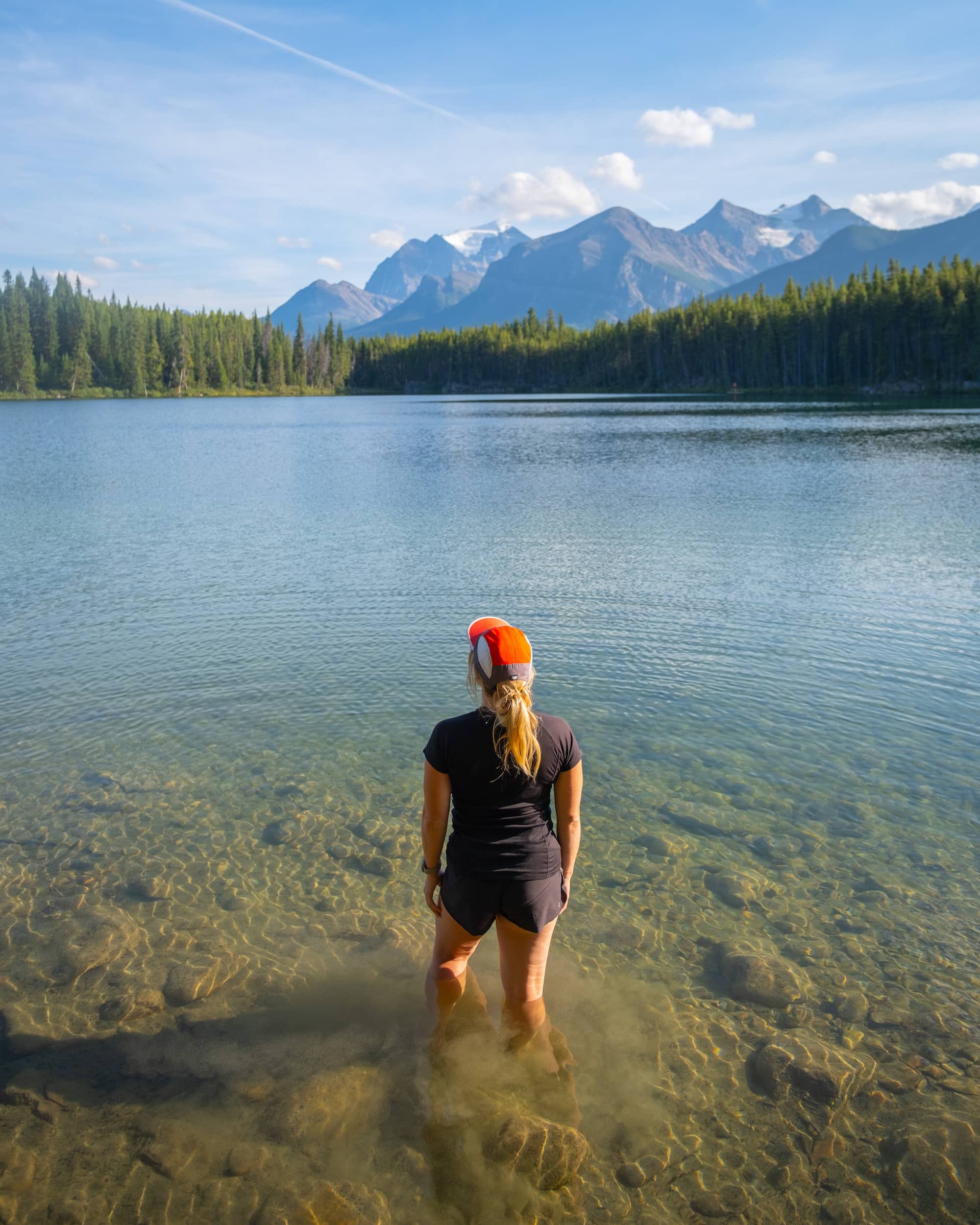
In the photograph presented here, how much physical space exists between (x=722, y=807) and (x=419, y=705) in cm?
551

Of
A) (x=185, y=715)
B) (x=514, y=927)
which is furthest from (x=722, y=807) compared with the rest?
(x=185, y=715)

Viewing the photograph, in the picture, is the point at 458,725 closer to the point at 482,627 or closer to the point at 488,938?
the point at 482,627

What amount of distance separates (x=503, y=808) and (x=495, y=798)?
10 centimetres

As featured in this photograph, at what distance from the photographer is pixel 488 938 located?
26.1ft

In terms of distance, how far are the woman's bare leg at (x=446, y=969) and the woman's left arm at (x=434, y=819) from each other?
31cm

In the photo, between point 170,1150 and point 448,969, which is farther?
point 448,969

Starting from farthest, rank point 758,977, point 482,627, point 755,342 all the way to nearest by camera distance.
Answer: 1. point 755,342
2. point 758,977
3. point 482,627

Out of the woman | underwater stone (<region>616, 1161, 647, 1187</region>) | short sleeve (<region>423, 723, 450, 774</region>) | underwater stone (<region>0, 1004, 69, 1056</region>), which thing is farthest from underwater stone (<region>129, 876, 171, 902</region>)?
underwater stone (<region>616, 1161, 647, 1187</region>)

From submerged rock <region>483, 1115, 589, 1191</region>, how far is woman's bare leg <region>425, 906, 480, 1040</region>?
3.34ft

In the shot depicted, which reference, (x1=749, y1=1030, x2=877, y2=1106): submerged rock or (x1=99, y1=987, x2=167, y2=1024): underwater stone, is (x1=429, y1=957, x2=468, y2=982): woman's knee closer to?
(x1=749, y1=1030, x2=877, y2=1106): submerged rock

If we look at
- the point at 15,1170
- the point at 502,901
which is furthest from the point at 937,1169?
the point at 15,1170

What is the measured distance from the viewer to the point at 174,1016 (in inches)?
270

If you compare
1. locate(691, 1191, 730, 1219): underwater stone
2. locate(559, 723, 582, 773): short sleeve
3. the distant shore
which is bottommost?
locate(691, 1191, 730, 1219): underwater stone

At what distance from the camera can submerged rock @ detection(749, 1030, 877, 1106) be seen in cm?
601
